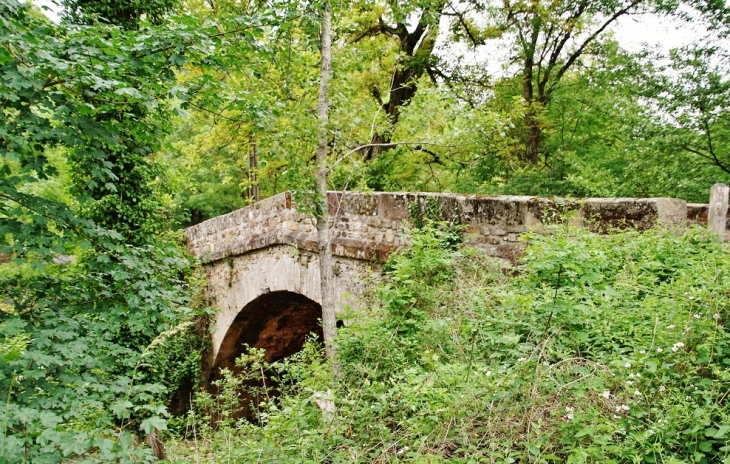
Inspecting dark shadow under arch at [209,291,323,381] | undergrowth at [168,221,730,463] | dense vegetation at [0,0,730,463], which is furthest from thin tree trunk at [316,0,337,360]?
dark shadow under arch at [209,291,323,381]

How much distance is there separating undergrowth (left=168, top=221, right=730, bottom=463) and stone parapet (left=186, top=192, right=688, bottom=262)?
10.7 inches

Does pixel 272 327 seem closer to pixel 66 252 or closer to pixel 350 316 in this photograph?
pixel 350 316

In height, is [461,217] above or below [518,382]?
above

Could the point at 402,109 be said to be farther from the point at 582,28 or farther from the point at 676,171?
the point at 582,28

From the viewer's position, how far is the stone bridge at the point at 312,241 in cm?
419

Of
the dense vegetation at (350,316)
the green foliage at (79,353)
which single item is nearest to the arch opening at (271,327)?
the dense vegetation at (350,316)

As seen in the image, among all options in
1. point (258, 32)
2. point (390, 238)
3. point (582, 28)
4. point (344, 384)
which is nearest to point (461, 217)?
point (390, 238)

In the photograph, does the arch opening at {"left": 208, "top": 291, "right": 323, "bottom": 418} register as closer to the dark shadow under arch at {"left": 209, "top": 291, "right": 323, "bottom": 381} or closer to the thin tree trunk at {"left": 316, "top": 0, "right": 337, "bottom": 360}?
the dark shadow under arch at {"left": 209, "top": 291, "right": 323, "bottom": 381}

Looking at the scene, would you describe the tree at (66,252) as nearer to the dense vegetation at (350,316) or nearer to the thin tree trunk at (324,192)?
the dense vegetation at (350,316)

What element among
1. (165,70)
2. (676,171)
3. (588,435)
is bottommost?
(588,435)

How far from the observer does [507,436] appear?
86.9 inches

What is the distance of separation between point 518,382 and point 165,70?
284cm

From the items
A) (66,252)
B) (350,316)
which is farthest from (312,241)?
(66,252)

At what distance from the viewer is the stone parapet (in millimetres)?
4113
